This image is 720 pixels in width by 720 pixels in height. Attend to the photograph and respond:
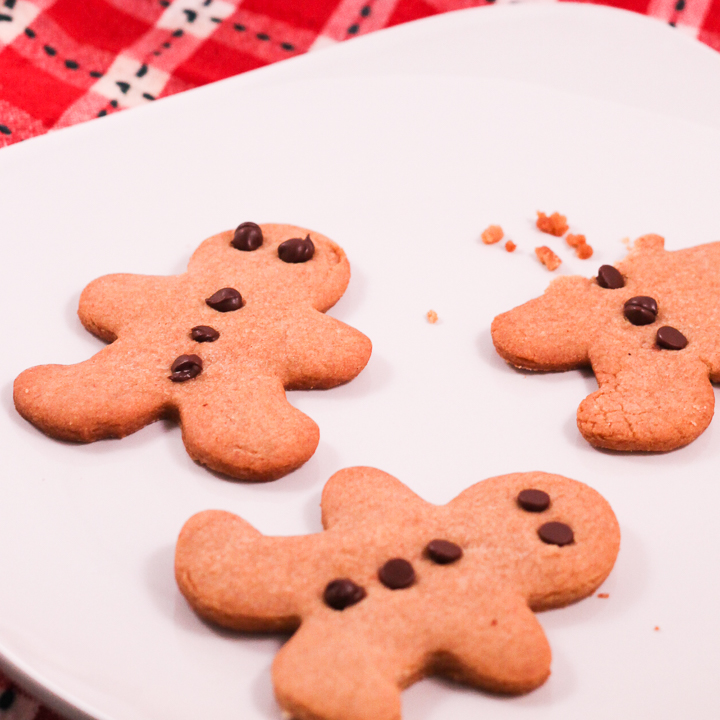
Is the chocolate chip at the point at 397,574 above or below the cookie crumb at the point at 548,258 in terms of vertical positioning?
below

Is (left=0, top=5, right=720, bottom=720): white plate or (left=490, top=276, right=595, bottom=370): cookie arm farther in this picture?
(left=490, top=276, right=595, bottom=370): cookie arm

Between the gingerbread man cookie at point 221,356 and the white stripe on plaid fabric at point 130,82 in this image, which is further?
the white stripe on plaid fabric at point 130,82

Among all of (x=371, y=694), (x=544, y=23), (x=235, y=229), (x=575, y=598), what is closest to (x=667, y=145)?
(x=544, y=23)

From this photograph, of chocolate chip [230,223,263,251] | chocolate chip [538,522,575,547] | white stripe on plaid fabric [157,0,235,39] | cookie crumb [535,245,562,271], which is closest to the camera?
chocolate chip [538,522,575,547]

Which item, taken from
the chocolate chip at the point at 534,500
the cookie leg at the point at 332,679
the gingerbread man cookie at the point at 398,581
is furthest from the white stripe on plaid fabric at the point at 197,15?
the cookie leg at the point at 332,679

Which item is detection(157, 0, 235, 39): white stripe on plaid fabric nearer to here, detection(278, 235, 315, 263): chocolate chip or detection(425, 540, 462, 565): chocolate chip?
detection(278, 235, 315, 263): chocolate chip

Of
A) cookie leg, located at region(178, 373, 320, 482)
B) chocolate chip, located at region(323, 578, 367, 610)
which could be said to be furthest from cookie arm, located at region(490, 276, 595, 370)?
chocolate chip, located at region(323, 578, 367, 610)

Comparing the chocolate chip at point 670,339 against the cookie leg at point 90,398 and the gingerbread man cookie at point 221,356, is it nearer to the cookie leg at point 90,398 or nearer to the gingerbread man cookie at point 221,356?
the gingerbread man cookie at point 221,356

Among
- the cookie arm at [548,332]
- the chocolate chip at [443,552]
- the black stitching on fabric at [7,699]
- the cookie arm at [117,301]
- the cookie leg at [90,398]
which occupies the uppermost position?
the cookie arm at [548,332]
